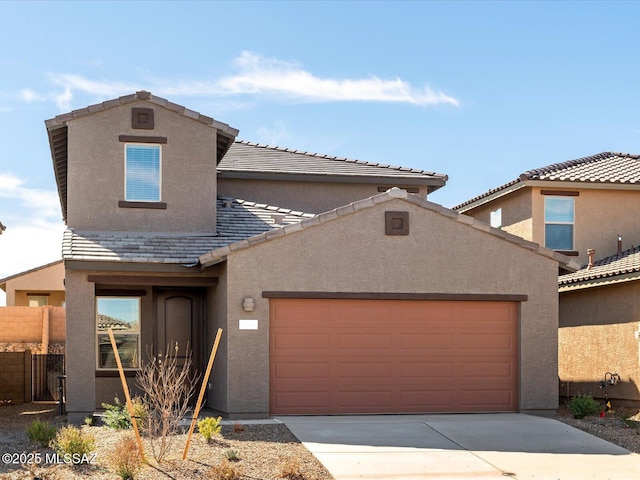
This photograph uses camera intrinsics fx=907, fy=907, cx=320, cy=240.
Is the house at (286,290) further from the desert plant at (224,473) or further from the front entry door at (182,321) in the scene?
the desert plant at (224,473)

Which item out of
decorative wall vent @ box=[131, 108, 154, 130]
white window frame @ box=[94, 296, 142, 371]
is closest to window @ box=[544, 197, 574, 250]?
decorative wall vent @ box=[131, 108, 154, 130]

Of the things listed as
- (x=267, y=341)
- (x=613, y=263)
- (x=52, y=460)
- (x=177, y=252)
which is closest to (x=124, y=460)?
(x=52, y=460)

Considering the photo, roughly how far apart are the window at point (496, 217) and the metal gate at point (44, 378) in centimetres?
1228

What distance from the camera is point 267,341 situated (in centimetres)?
1653

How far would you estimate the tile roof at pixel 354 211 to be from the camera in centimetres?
1634

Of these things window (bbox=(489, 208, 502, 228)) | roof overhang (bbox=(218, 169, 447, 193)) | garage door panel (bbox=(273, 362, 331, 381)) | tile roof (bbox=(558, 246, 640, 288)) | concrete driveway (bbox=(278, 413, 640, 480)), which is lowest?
concrete driveway (bbox=(278, 413, 640, 480))

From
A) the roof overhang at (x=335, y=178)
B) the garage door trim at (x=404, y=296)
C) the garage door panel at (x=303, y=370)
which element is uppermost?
the roof overhang at (x=335, y=178)

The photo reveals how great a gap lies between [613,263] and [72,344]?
12.2 meters

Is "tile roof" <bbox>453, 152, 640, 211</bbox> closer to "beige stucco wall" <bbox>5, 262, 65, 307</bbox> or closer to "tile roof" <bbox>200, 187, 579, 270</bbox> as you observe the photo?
"tile roof" <bbox>200, 187, 579, 270</bbox>

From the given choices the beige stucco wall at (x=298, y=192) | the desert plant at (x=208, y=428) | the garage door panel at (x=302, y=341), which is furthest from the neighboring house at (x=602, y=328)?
the desert plant at (x=208, y=428)

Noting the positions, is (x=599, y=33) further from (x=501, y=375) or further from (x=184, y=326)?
(x=184, y=326)

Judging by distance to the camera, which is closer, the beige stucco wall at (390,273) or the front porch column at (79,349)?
the beige stucco wall at (390,273)

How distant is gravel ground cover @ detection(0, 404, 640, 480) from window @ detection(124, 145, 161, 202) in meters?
5.31

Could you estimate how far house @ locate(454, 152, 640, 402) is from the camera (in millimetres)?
19438
